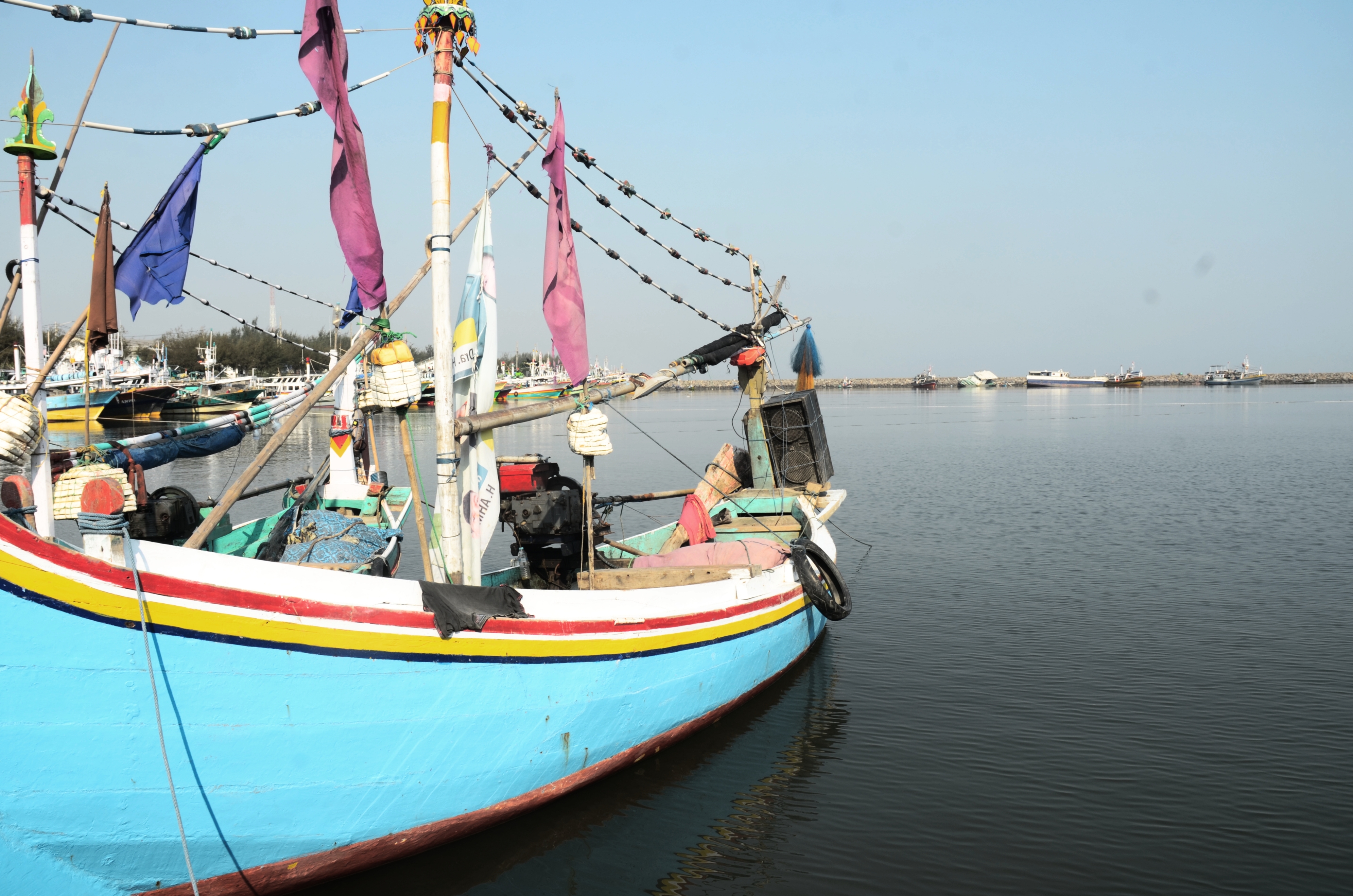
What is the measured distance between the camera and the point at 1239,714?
38.4 ft

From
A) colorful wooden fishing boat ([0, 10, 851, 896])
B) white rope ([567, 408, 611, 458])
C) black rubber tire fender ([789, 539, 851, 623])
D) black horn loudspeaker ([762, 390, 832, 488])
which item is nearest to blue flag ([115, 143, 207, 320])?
colorful wooden fishing boat ([0, 10, 851, 896])

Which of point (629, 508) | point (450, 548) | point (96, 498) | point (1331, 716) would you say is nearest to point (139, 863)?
point (96, 498)

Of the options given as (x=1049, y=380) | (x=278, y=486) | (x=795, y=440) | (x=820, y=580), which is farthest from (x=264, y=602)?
(x=1049, y=380)

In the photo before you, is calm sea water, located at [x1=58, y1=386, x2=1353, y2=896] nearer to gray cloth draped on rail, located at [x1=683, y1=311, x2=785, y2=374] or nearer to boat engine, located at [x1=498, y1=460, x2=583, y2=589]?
boat engine, located at [x1=498, y1=460, x2=583, y2=589]

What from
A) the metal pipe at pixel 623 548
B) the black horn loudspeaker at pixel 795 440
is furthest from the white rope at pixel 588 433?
the black horn loudspeaker at pixel 795 440

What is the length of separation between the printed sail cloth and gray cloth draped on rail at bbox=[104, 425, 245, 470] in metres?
5.81

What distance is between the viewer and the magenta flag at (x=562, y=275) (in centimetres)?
885

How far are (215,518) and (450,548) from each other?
1988mm

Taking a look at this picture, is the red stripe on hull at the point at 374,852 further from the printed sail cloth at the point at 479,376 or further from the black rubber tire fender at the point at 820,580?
the black rubber tire fender at the point at 820,580

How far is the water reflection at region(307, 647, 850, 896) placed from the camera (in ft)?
25.9

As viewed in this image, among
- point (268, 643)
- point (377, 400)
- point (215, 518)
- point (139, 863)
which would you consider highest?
point (377, 400)

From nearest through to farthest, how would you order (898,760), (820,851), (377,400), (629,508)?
(377,400), (820,851), (898,760), (629,508)

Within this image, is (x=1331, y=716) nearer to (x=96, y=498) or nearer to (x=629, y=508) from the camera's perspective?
(x=96, y=498)

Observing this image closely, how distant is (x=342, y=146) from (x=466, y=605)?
3935 mm
